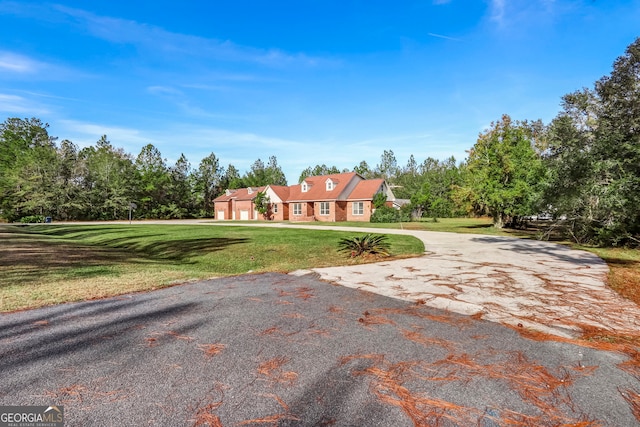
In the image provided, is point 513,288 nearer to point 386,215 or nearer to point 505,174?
point 505,174

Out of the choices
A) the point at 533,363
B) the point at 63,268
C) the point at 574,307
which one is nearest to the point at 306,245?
the point at 63,268

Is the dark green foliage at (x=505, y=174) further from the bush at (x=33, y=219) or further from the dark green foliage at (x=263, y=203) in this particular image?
the bush at (x=33, y=219)

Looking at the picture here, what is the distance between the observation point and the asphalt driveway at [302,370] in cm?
202

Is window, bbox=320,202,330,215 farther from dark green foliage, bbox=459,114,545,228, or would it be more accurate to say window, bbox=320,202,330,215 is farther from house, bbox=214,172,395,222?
dark green foliage, bbox=459,114,545,228

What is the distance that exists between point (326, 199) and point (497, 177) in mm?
19051

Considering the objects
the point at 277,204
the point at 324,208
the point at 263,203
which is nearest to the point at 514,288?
the point at 324,208

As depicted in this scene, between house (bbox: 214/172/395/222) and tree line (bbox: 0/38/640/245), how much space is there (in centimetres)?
492

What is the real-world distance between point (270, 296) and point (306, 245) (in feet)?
25.5

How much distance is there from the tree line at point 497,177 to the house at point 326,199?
4.92m

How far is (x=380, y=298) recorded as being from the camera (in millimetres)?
4840

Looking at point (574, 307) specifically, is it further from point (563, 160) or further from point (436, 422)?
point (563, 160)

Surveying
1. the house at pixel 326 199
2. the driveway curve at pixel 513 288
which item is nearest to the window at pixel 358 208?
the house at pixel 326 199

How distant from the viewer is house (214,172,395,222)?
3700cm

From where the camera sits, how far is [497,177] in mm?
24094
